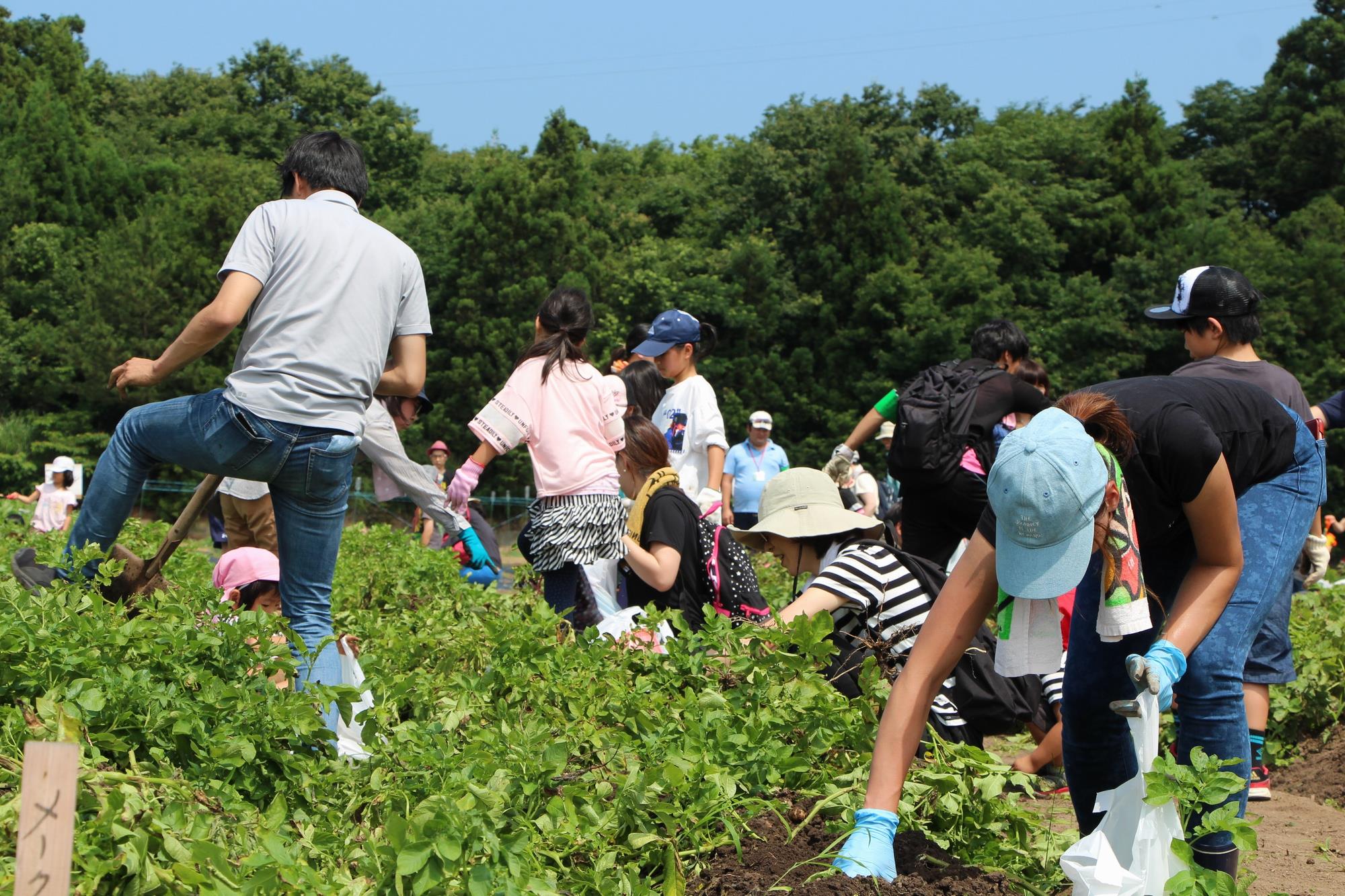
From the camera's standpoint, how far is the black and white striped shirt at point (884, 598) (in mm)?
3641

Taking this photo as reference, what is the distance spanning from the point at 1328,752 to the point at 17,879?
16.3 ft

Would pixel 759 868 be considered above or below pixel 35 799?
below

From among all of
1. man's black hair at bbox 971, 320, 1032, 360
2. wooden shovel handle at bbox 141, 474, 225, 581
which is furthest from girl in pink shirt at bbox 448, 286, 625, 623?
man's black hair at bbox 971, 320, 1032, 360

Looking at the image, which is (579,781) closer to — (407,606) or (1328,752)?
(1328,752)

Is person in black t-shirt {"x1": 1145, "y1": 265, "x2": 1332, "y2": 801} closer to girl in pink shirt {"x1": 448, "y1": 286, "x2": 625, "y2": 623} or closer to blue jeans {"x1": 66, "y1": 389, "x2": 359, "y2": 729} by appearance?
girl in pink shirt {"x1": 448, "y1": 286, "x2": 625, "y2": 623}

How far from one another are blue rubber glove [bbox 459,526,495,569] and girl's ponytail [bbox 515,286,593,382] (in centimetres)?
186

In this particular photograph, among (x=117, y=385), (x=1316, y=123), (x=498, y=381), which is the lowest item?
(x=498, y=381)

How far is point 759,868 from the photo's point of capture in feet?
8.45

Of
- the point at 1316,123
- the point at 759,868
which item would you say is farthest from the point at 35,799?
the point at 1316,123

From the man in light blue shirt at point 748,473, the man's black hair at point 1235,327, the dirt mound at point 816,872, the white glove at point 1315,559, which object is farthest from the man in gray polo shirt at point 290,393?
the white glove at point 1315,559

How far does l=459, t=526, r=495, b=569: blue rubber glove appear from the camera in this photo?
7191 millimetres

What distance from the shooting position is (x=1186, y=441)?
101 inches

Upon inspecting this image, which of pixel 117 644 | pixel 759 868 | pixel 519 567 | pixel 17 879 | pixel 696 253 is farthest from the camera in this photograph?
pixel 696 253

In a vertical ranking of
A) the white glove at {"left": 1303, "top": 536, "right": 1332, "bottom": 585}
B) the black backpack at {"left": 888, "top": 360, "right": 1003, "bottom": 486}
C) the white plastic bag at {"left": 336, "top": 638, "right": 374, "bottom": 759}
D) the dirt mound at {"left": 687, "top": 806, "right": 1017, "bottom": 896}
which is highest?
the black backpack at {"left": 888, "top": 360, "right": 1003, "bottom": 486}
